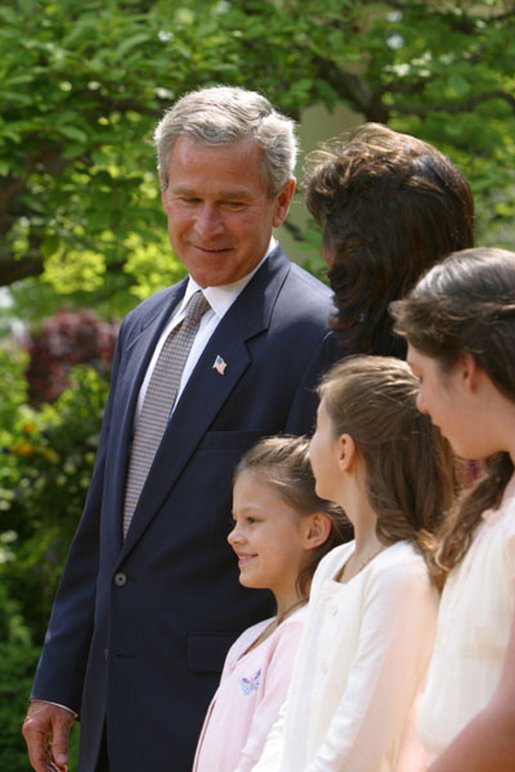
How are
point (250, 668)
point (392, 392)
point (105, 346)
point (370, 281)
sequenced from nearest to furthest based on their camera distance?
1. point (392, 392)
2. point (370, 281)
3. point (250, 668)
4. point (105, 346)

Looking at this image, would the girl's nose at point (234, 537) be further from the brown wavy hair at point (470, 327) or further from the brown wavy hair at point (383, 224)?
the brown wavy hair at point (470, 327)

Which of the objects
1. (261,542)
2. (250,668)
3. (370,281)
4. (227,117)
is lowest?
(250,668)

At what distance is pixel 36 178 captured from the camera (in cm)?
569

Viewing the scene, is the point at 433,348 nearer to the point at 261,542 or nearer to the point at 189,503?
the point at 261,542

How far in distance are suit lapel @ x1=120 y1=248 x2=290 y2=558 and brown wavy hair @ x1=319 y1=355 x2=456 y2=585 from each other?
2.10 feet

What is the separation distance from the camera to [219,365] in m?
3.03

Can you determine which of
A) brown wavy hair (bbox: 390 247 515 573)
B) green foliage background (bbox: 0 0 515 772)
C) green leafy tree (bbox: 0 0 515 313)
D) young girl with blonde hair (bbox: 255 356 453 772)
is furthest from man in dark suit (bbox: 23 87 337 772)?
green leafy tree (bbox: 0 0 515 313)

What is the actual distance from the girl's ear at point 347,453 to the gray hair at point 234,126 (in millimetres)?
904

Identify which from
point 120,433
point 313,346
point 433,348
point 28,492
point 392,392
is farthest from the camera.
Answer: point 28,492

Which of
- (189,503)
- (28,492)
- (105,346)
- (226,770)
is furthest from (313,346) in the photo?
(105,346)

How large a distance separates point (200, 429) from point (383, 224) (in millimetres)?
657

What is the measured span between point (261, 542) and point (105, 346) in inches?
435

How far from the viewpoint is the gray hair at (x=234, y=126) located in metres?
3.06

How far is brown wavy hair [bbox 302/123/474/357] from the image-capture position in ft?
8.39
